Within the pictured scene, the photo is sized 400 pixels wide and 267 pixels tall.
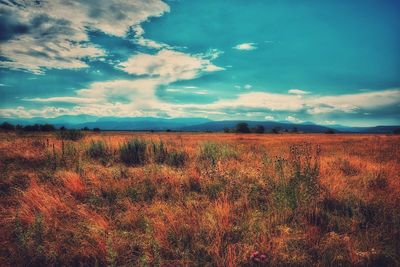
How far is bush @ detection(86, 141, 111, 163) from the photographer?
12190mm

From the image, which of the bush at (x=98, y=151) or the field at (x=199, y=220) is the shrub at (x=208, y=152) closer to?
the field at (x=199, y=220)

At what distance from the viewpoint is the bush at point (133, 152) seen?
448 inches

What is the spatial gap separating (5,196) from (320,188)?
25.1 ft

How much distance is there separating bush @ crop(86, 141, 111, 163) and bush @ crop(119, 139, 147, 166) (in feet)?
2.54

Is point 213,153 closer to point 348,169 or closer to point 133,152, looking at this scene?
point 133,152

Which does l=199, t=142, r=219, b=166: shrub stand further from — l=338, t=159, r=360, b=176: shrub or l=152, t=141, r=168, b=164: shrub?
l=338, t=159, r=360, b=176: shrub

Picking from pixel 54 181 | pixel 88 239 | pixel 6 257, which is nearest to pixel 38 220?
pixel 6 257

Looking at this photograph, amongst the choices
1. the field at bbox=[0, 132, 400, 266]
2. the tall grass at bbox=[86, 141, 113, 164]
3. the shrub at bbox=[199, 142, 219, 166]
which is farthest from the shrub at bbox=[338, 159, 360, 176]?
the tall grass at bbox=[86, 141, 113, 164]

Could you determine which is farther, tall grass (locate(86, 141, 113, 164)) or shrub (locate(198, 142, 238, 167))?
tall grass (locate(86, 141, 113, 164))

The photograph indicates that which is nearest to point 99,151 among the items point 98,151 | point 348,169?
point 98,151

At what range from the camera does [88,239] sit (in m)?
4.14

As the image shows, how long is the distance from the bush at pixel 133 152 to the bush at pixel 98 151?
0.78m

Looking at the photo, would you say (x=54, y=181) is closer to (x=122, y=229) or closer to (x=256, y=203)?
(x=122, y=229)

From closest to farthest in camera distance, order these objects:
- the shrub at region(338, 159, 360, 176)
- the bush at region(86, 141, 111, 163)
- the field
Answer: the field → the shrub at region(338, 159, 360, 176) → the bush at region(86, 141, 111, 163)
